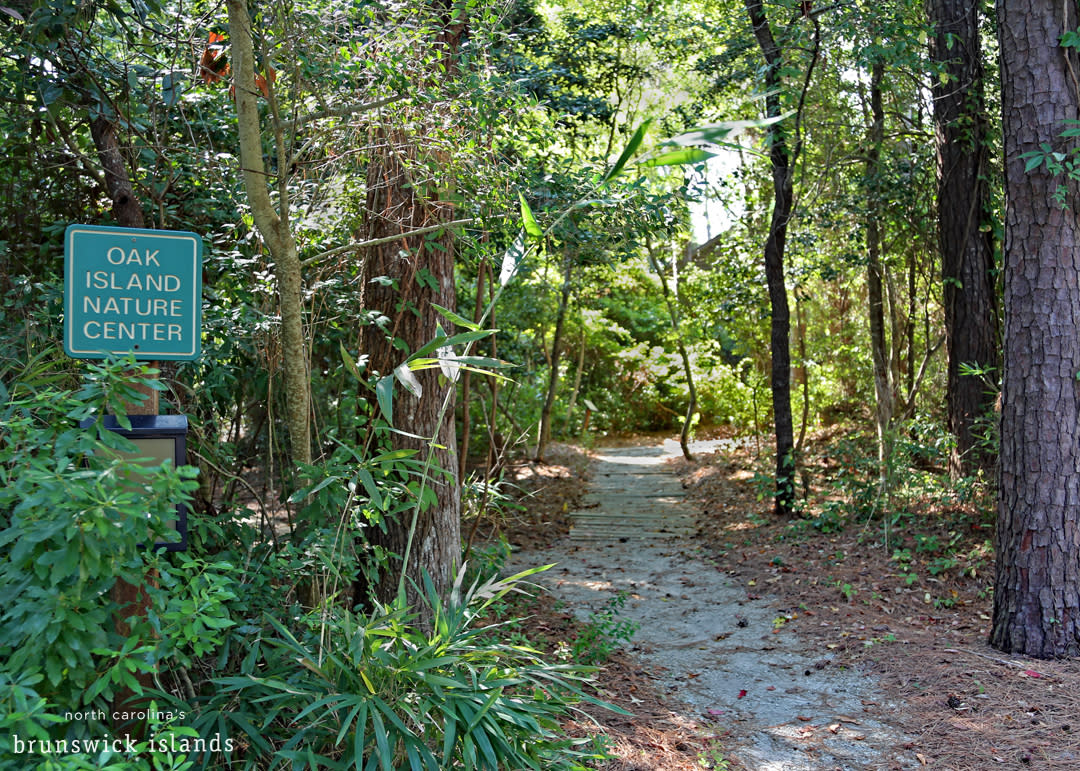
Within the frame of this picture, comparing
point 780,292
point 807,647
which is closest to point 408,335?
point 807,647

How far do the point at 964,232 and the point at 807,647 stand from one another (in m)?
4.70

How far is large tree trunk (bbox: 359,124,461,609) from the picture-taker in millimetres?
4168

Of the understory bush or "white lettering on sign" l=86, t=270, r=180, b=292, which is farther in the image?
"white lettering on sign" l=86, t=270, r=180, b=292

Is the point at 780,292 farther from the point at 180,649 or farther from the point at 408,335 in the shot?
the point at 180,649

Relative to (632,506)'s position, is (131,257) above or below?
above

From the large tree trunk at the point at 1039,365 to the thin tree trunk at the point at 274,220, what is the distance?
3.99m

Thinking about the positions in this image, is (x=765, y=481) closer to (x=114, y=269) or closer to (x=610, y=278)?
(x=610, y=278)

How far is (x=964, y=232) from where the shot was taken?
739 centimetres

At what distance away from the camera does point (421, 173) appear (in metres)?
3.99

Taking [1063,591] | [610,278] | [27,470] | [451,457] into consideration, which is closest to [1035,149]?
[1063,591]

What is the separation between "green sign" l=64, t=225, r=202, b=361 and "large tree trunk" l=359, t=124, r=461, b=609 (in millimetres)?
1845

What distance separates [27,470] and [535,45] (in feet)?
24.7

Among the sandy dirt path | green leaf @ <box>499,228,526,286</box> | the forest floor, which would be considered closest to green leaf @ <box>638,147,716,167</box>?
green leaf @ <box>499,228,526,286</box>

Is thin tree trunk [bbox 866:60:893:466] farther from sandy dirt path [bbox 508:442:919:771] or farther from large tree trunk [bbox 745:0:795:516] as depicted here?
sandy dirt path [bbox 508:442:919:771]
